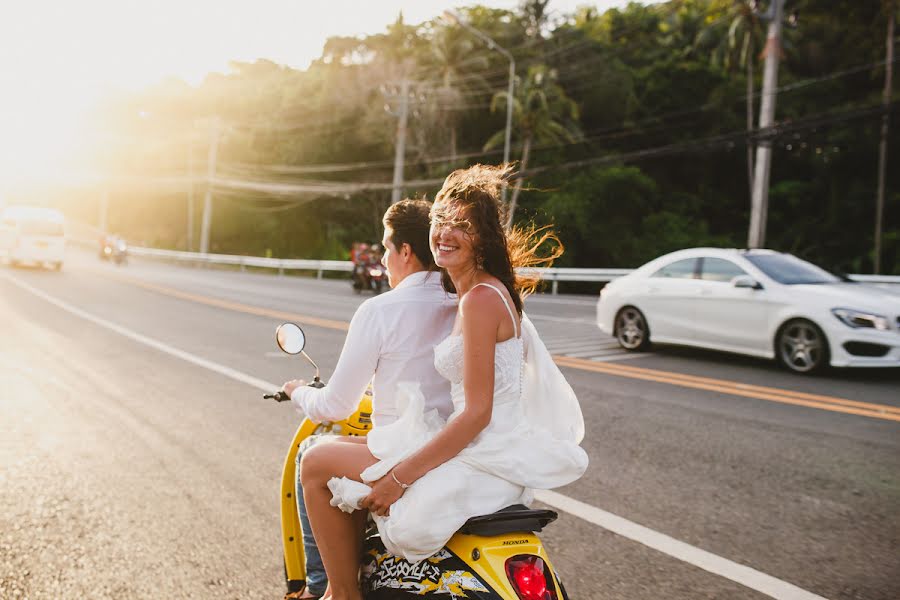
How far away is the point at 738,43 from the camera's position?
135 ft

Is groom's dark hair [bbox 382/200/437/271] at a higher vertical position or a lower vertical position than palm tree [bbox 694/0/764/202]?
lower

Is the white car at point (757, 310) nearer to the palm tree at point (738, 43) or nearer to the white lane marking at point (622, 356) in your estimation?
the white lane marking at point (622, 356)

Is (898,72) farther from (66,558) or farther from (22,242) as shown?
(66,558)

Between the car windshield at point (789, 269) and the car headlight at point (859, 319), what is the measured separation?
0.85 metres

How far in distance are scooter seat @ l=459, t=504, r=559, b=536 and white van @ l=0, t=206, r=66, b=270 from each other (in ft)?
96.3

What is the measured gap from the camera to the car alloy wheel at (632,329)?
1067 centimetres

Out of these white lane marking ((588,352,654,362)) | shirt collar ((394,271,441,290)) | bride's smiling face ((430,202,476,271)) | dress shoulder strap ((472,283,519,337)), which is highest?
bride's smiling face ((430,202,476,271))

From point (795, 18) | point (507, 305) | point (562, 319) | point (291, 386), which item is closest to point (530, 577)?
point (507, 305)

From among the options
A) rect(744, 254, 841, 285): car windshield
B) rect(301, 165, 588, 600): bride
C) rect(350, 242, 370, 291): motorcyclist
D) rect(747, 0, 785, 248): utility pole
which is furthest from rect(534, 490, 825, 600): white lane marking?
rect(350, 242, 370, 291): motorcyclist

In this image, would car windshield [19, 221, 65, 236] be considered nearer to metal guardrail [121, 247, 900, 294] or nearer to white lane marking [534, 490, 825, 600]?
metal guardrail [121, 247, 900, 294]

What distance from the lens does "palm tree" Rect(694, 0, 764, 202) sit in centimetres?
3266

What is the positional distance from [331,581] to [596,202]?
3627 centimetres

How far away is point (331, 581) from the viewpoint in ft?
7.82

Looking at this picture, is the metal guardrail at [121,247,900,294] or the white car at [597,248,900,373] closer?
the white car at [597,248,900,373]
